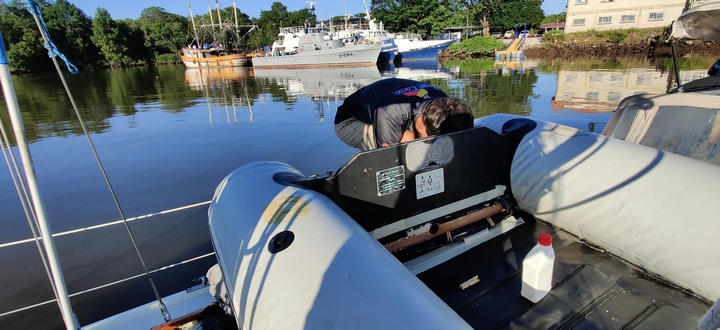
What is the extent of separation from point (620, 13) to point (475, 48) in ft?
47.1

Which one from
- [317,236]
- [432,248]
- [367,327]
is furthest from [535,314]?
[317,236]

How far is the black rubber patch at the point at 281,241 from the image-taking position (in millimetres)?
1488

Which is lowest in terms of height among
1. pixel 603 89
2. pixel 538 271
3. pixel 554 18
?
pixel 603 89

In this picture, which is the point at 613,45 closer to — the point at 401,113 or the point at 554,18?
the point at 401,113

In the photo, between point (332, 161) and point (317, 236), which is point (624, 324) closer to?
point (317, 236)

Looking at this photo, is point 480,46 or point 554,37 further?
point 480,46

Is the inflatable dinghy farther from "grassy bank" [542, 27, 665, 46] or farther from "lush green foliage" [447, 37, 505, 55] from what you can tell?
"lush green foliage" [447, 37, 505, 55]

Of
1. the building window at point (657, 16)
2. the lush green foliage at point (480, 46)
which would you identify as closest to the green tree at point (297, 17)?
the lush green foliage at point (480, 46)

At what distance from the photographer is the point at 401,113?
2.86 metres

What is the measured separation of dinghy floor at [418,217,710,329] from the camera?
168 centimetres

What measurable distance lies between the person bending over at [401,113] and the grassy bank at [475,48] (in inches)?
1551

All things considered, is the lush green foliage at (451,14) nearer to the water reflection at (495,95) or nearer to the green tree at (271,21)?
the green tree at (271,21)

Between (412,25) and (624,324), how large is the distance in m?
53.8

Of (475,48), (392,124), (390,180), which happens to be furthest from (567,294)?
(475,48)
